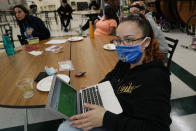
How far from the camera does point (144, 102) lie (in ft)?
2.36

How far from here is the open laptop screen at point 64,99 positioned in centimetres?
74

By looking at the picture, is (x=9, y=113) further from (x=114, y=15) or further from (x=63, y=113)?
(x=114, y=15)

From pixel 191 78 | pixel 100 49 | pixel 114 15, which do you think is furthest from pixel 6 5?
pixel 191 78

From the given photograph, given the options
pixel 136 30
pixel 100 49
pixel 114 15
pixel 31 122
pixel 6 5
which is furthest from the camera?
pixel 6 5

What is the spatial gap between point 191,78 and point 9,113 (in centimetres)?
263

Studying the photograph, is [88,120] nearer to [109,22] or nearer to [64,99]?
[64,99]

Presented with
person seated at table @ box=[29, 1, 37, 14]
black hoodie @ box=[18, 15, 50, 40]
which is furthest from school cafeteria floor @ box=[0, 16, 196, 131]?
person seated at table @ box=[29, 1, 37, 14]

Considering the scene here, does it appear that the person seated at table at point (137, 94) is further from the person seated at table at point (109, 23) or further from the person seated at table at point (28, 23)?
the person seated at table at point (28, 23)

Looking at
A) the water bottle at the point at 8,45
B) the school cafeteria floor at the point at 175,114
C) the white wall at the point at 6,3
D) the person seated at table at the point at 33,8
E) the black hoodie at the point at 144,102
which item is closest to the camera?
the black hoodie at the point at 144,102

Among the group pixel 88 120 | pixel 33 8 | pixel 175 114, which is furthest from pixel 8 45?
pixel 33 8

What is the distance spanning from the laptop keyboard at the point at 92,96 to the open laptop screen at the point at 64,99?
0.21ft

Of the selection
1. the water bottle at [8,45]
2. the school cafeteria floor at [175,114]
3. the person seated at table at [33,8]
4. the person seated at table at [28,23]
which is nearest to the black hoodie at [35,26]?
the person seated at table at [28,23]

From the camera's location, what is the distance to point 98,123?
773 millimetres

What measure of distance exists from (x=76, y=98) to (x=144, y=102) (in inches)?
17.5
